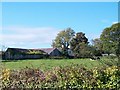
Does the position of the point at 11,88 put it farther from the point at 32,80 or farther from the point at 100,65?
the point at 100,65

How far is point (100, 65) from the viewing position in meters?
8.78

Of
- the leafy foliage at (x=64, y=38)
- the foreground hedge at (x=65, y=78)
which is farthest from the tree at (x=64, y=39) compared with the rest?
the foreground hedge at (x=65, y=78)

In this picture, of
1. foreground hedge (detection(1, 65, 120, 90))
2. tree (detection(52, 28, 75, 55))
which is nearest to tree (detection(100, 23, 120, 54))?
foreground hedge (detection(1, 65, 120, 90))

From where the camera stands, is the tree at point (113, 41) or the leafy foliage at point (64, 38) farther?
the leafy foliage at point (64, 38)

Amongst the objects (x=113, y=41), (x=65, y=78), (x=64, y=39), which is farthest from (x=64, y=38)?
(x=65, y=78)

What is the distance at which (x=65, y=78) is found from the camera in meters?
8.27

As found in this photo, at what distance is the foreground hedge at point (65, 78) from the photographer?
8.02m

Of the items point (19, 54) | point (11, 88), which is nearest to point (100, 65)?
point (11, 88)

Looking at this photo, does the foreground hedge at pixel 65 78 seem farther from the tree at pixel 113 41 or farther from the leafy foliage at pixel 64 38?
the leafy foliage at pixel 64 38

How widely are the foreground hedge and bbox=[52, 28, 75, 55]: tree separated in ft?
150

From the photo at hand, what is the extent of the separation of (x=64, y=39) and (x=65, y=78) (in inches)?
1937

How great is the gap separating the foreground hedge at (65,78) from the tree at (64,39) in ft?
150

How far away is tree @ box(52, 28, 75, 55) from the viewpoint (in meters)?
55.5

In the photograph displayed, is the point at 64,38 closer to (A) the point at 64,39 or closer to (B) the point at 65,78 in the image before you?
(A) the point at 64,39
